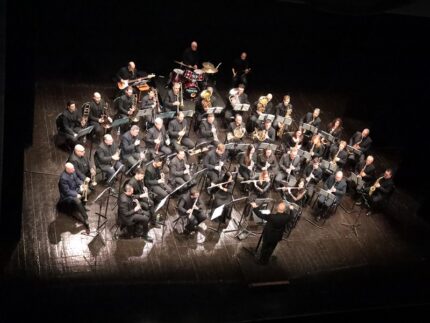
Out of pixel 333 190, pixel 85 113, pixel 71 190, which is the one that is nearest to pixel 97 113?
pixel 85 113

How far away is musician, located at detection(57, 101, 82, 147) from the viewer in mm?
9883

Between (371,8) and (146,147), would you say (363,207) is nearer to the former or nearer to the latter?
(146,147)

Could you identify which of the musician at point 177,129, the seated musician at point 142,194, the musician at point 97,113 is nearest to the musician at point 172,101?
the musician at point 177,129

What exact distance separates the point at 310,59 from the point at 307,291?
790 centimetres

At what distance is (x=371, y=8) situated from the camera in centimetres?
269

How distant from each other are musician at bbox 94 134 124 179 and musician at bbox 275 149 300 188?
127 inches

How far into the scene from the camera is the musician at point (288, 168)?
10.1 m

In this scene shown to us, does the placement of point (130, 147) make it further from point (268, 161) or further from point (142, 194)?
point (268, 161)

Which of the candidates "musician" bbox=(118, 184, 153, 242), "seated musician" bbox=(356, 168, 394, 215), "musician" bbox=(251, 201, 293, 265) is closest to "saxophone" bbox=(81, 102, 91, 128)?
"musician" bbox=(118, 184, 153, 242)

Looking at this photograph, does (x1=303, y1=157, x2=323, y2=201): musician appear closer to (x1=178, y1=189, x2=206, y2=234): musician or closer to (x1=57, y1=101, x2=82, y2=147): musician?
(x1=178, y1=189, x2=206, y2=234): musician

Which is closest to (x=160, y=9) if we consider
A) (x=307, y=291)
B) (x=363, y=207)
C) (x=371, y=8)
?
(x=363, y=207)

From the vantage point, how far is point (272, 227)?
798 centimetres

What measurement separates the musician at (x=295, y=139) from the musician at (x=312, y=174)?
0.72m

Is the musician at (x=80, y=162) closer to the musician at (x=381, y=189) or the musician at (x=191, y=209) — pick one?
the musician at (x=191, y=209)
